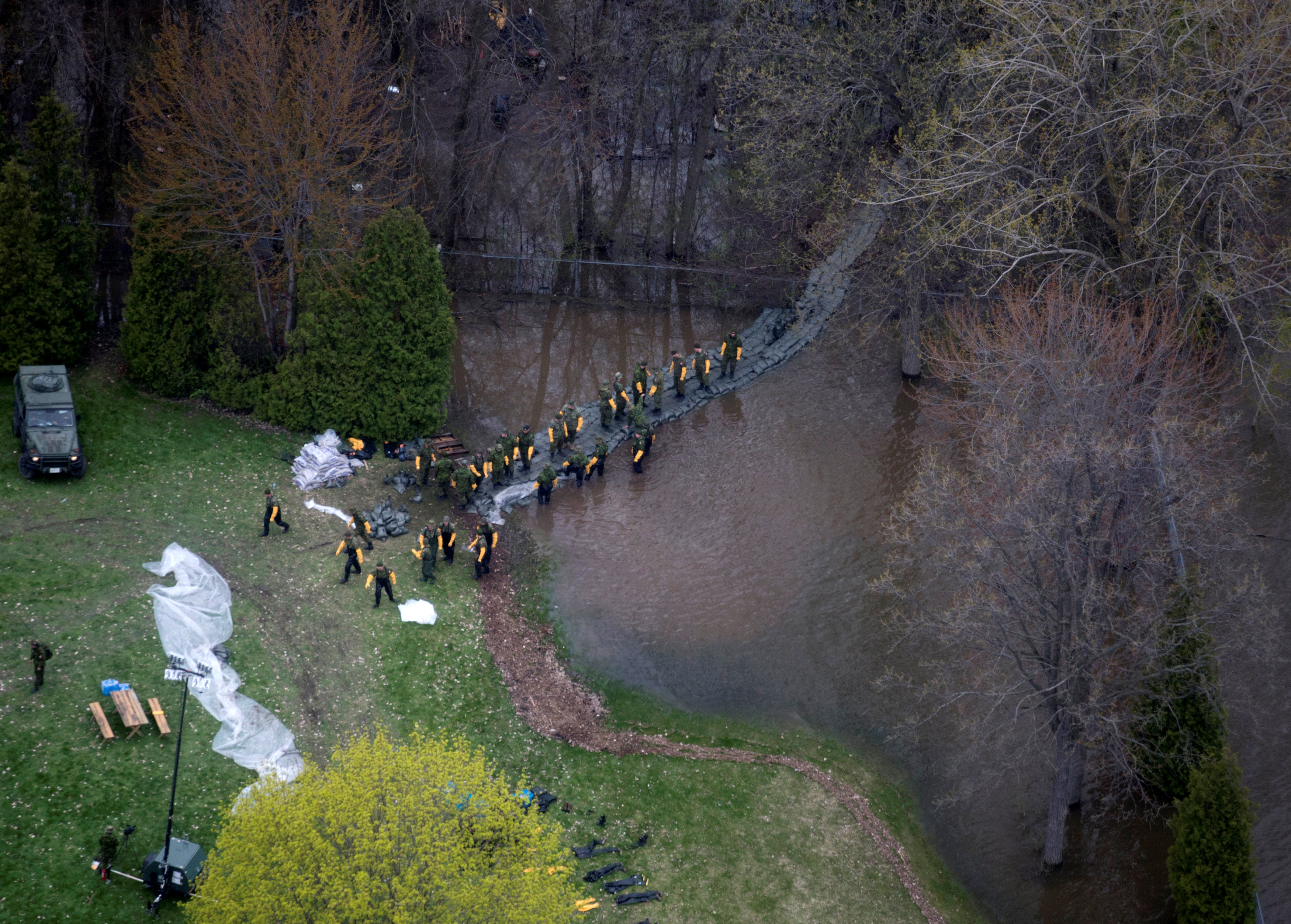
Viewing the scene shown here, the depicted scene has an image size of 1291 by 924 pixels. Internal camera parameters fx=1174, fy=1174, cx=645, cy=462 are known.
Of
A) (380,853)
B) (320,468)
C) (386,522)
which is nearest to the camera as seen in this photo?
(380,853)

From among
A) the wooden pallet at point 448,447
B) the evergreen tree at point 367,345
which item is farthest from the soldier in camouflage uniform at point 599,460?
the evergreen tree at point 367,345

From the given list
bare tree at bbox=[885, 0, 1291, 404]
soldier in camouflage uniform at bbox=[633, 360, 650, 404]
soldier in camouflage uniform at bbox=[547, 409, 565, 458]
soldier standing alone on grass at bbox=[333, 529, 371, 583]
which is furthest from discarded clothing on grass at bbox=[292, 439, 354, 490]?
bare tree at bbox=[885, 0, 1291, 404]

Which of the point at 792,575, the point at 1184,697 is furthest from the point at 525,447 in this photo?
the point at 1184,697

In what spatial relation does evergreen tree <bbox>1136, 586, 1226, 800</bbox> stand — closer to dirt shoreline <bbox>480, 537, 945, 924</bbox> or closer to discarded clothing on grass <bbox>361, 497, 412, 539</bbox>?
dirt shoreline <bbox>480, 537, 945, 924</bbox>

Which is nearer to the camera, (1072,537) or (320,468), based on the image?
(1072,537)

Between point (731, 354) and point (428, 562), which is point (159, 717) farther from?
point (731, 354)

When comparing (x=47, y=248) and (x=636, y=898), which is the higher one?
(x=47, y=248)
